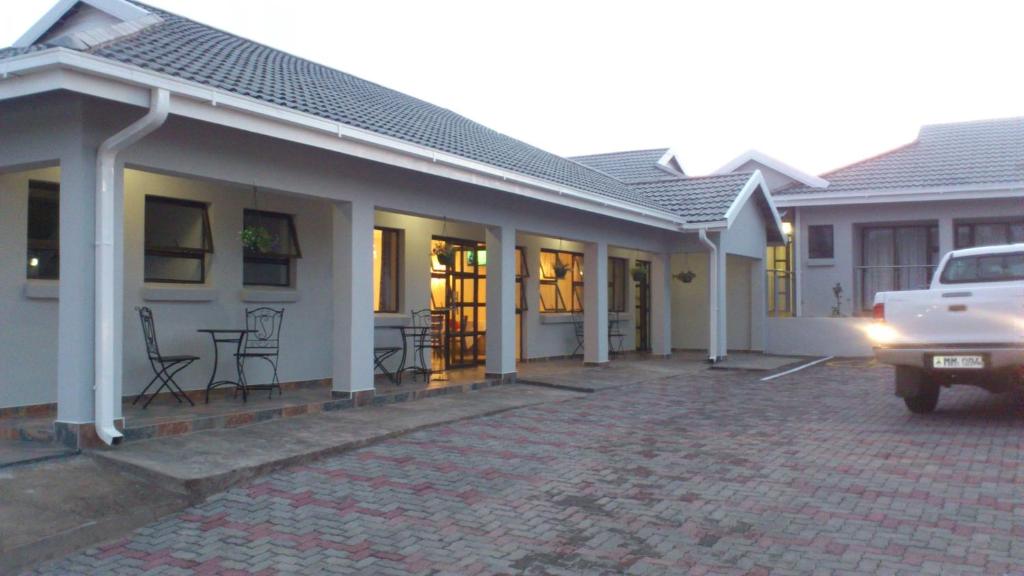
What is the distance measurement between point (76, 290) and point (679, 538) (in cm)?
517

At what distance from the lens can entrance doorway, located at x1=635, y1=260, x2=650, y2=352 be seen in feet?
65.7

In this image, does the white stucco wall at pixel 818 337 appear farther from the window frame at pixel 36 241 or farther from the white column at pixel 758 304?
the window frame at pixel 36 241

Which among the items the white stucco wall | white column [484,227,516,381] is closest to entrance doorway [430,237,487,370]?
white column [484,227,516,381]

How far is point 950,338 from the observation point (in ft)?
29.1

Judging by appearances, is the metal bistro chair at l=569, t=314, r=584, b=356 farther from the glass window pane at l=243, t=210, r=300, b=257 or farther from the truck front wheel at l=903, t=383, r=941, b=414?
the truck front wheel at l=903, t=383, r=941, b=414

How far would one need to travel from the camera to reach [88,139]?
6871 mm

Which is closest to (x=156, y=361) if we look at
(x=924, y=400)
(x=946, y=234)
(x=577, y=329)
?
(x=924, y=400)

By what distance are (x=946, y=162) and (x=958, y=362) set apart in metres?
12.5

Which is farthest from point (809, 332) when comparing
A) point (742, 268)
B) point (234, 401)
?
point (234, 401)

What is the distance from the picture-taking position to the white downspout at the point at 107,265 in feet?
22.1

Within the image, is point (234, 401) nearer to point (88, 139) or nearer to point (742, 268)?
point (88, 139)

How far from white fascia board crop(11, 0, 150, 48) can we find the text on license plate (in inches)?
399

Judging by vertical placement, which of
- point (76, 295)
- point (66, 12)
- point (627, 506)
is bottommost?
point (627, 506)

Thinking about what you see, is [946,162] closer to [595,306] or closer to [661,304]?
[661,304]
